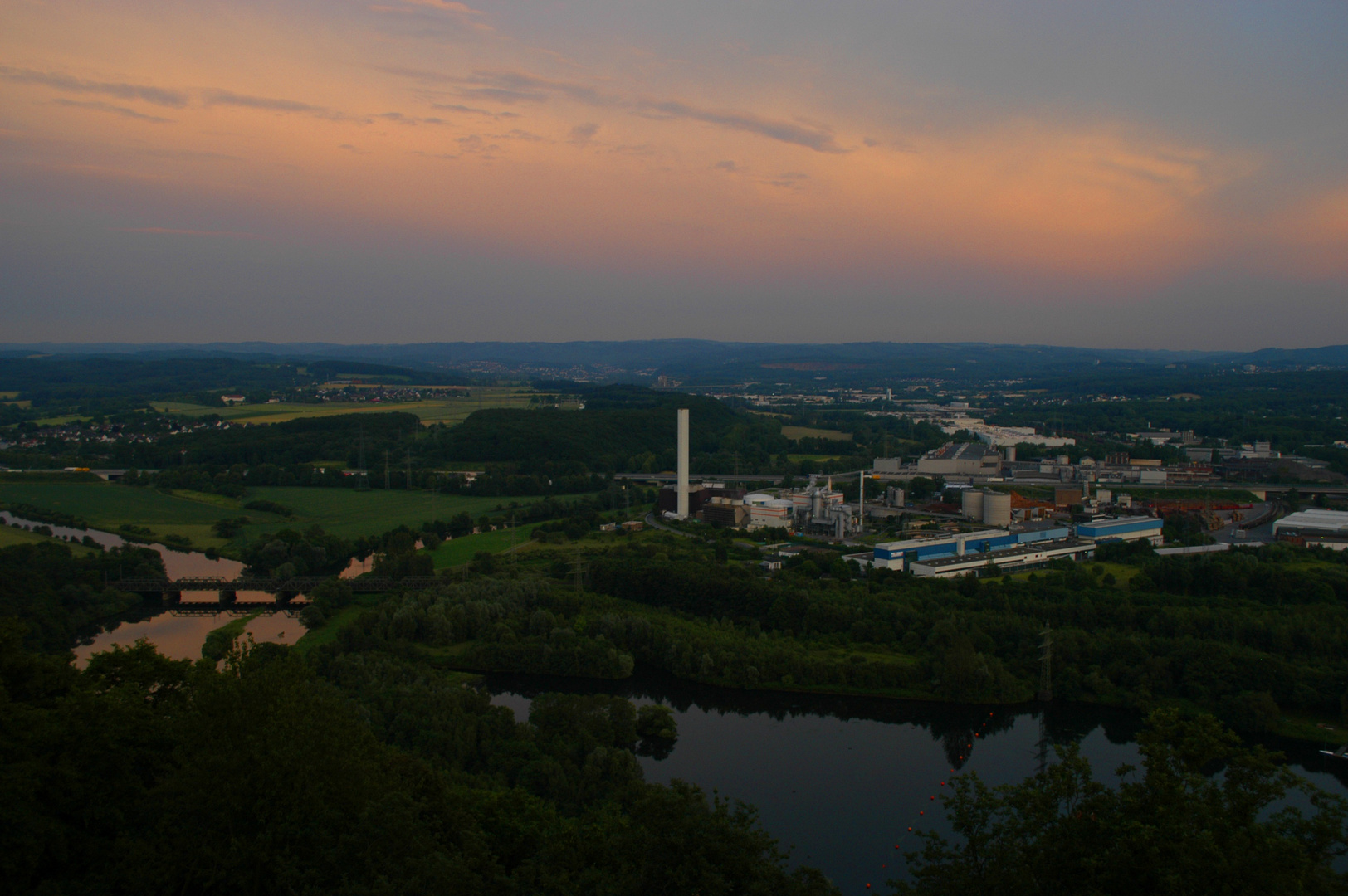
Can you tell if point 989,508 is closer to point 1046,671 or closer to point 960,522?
point 960,522

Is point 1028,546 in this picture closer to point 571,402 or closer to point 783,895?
point 783,895

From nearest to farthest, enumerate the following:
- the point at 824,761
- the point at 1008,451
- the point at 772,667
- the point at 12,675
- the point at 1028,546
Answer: the point at 12,675 < the point at 824,761 < the point at 772,667 < the point at 1028,546 < the point at 1008,451

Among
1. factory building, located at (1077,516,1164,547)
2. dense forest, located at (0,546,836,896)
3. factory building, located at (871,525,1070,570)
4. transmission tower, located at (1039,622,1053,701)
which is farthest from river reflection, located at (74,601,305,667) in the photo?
factory building, located at (1077,516,1164,547)

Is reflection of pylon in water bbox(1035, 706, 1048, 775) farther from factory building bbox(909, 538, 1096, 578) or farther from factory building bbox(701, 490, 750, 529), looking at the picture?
factory building bbox(701, 490, 750, 529)

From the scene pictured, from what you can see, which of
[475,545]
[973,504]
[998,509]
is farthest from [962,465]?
[475,545]

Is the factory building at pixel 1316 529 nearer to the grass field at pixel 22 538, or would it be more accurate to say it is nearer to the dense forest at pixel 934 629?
the dense forest at pixel 934 629

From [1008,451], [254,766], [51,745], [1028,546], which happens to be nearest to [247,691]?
[254,766]

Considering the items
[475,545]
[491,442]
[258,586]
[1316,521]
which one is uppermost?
[491,442]
